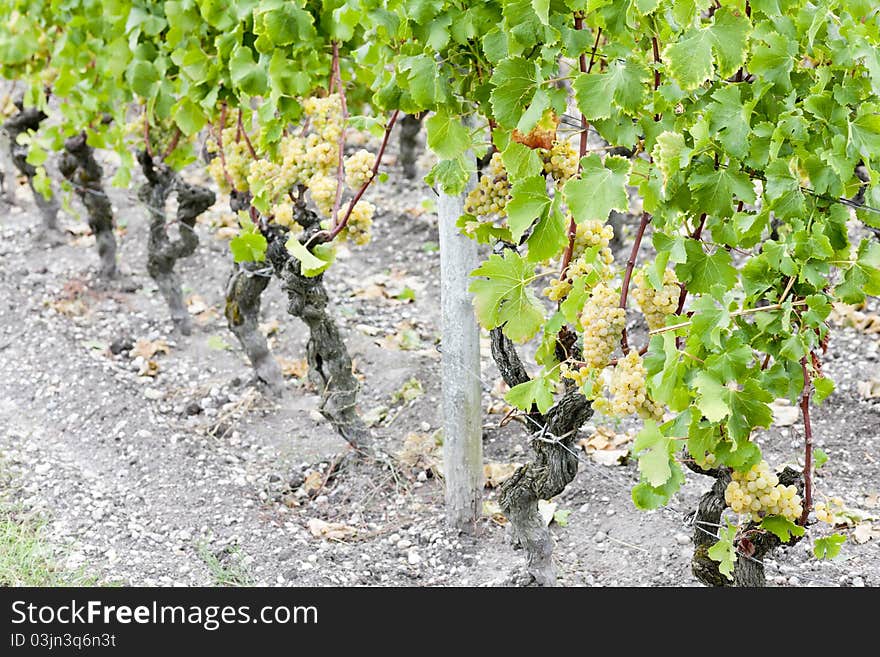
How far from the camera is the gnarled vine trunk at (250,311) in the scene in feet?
14.9

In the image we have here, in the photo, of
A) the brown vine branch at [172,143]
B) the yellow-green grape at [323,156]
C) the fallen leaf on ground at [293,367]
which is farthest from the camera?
the fallen leaf on ground at [293,367]

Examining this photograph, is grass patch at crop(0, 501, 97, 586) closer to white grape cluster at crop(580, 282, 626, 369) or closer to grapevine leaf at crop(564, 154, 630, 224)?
white grape cluster at crop(580, 282, 626, 369)

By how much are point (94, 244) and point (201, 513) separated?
Answer: 3297 millimetres

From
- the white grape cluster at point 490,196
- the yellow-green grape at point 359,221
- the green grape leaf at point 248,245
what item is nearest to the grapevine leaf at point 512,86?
the white grape cluster at point 490,196

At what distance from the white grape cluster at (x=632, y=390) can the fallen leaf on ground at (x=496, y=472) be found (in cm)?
177

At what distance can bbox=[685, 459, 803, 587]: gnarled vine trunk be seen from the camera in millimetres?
2684

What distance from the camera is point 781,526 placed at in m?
2.46

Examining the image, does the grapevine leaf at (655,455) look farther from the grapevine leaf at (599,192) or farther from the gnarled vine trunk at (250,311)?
the gnarled vine trunk at (250,311)

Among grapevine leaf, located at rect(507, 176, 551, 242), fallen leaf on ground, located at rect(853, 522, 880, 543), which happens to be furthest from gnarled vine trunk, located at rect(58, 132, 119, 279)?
fallen leaf on ground, located at rect(853, 522, 880, 543)

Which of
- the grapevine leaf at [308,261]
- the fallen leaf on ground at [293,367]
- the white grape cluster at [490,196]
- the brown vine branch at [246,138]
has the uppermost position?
the brown vine branch at [246,138]

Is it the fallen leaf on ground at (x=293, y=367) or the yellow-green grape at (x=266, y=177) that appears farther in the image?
the fallen leaf on ground at (x=293, y=367)

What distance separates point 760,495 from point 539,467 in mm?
763

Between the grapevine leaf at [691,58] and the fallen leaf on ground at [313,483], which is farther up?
the grapevine leaf at [691,58]

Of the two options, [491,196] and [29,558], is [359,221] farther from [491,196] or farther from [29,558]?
[29,558]
